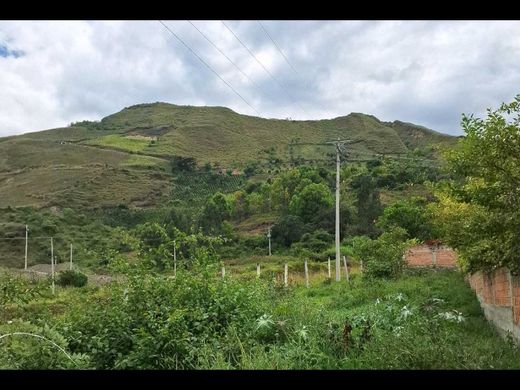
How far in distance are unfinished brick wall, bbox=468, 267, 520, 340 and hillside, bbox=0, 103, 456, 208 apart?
49278 mm

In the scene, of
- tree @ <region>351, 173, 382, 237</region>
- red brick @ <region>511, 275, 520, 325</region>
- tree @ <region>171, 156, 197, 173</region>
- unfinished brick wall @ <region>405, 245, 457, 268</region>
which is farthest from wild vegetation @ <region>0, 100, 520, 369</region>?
unfinished brick wall @ <region>405, 245, 457, 268</region>

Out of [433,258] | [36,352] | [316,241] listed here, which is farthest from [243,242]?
[36,352]

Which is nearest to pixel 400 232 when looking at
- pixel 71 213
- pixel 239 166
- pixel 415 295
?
pixel 415 295

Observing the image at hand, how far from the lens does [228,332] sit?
555cm

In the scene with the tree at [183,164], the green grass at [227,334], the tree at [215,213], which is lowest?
the green grass at [227,334]

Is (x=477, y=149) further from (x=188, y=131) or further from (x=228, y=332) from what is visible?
(x=188, y=131)

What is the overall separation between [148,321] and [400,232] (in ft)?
50.6

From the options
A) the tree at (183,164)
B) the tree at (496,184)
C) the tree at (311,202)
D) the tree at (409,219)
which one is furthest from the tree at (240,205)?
the tree at (496,184)

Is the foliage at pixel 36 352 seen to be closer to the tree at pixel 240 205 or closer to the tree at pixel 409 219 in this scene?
the tree at pixel 409 219

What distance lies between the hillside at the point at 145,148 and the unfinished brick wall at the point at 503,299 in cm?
4928

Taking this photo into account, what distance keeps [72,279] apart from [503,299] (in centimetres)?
2302

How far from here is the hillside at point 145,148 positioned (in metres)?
58.5
